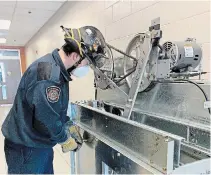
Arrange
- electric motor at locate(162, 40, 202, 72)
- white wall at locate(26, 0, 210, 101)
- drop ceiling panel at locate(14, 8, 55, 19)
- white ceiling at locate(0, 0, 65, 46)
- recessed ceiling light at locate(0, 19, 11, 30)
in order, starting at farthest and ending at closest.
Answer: recessed ceiling light at locate(0, 19, 11, 30) < drop ceiling panel at locate(14, 8, 55, 19) < white ceiling at locate(0, 0, 65, 46) < white wall at locate(26, 0, 210, 101) < electric motor at locate(162, 40, 202, 72)

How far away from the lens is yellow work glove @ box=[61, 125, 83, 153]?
1.56 meters

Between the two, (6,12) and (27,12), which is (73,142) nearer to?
(27,12)

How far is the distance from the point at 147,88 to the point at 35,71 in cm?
75

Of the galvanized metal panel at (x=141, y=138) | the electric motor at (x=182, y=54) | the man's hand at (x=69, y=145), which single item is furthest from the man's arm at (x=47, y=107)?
the electric motor at (x=182, y=54)

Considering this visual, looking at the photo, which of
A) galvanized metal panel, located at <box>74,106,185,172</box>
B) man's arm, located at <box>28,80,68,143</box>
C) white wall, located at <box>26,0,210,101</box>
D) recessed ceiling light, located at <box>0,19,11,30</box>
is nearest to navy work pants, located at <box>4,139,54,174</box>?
man's arm, located at <box>28,80,68,143</box>

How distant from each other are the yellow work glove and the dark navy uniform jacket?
0.09 metres

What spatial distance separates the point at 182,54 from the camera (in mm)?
1149

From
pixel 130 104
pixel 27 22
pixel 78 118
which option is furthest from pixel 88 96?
pixel 27 22

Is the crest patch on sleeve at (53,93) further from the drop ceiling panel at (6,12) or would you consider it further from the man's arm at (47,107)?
the drop ceiling panel at (6,12)

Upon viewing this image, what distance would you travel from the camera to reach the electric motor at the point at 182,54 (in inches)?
45.3

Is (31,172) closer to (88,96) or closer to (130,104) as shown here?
(130,104)

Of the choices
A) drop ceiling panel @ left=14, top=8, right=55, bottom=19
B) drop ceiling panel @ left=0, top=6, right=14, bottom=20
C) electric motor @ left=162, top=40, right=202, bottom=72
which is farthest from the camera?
drop ceiling panel @ left=14, top=8, right=55, bottom=19

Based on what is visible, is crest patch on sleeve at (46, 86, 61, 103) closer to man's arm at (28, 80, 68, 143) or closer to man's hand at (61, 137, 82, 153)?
man's arm at (28, 80, 68, 143)

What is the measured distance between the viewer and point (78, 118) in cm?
180
